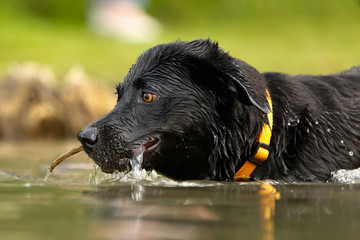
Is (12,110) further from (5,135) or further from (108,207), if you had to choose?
(108,207)

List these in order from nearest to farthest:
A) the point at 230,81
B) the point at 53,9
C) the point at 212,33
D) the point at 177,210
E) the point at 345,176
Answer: the point at 177,210 < the point at 230,81 < the point at 345,176 < the point at 212,33 < the point at 53,9

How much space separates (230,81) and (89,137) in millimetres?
1089

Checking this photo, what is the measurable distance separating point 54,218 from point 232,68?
83.5 inches

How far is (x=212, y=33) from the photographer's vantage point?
37.7 metres

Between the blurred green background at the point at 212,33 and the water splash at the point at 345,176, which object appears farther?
the blurred green background at the point at 212,33

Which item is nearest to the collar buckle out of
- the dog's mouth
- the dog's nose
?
Answer: the dog's mouth

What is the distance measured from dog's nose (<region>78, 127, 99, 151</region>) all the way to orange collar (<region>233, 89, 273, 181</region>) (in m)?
1.09

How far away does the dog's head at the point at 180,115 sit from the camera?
4.36m

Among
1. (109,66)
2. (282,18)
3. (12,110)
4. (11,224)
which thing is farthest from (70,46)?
(11,224)

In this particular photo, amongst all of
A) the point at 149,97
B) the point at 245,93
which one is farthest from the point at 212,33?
the point at 245,93

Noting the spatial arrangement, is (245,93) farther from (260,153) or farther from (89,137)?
(89,137)

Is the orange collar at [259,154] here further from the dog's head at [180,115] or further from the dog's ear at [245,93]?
the dog's ear at [245,93]

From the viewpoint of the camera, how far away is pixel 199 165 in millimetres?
4652

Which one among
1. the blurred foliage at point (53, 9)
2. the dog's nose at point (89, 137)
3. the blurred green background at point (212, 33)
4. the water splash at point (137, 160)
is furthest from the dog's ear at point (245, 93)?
the blurred foliage at point (53, 9)
